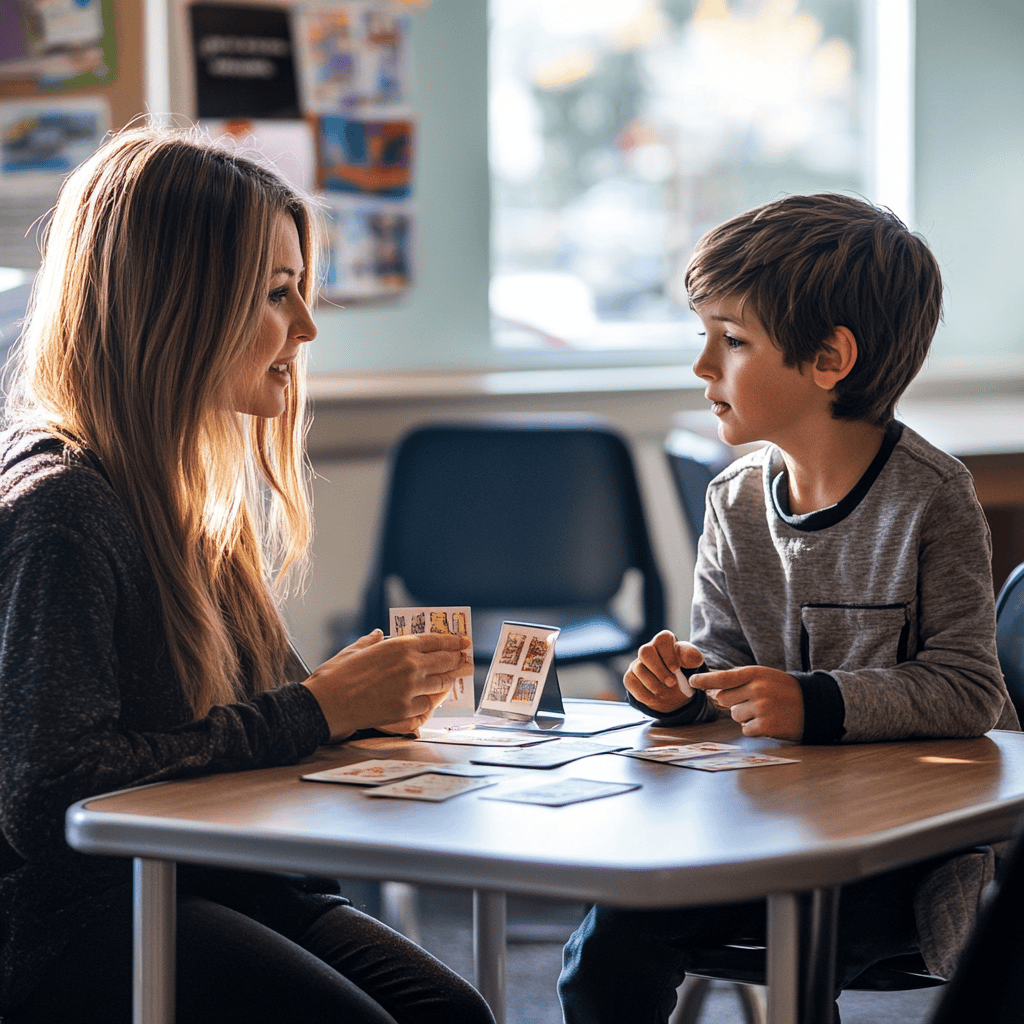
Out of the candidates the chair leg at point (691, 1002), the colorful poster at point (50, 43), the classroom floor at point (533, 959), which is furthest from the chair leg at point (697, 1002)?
the colorful poster at point (50, 43)

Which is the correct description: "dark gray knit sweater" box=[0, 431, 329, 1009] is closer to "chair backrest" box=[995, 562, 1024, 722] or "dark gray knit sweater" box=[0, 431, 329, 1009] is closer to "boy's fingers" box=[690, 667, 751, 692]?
"boy's fingers" box=[690, 667, 751, 692]

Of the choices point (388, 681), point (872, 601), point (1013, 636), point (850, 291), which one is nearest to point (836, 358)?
point (850, 291)

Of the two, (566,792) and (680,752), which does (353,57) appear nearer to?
(680,752)

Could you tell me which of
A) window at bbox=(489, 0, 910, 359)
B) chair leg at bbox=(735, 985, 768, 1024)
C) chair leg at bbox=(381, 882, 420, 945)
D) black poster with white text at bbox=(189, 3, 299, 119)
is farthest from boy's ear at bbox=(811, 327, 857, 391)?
window at bbox=(489, 0, 910, 359)

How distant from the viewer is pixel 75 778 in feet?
3.66

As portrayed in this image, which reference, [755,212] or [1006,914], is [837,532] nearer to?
[755,212]

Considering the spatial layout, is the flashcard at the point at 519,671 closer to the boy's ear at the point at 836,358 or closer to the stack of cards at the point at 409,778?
the stack of cards at the point at 409,778

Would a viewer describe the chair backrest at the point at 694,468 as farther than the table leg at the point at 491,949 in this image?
Yes

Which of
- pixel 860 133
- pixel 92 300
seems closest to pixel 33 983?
pixel 92 300

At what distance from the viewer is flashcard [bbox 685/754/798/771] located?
122 cm

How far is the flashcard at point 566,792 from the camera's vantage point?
1087 mm

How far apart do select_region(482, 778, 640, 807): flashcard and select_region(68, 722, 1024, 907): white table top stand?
0.04 ft

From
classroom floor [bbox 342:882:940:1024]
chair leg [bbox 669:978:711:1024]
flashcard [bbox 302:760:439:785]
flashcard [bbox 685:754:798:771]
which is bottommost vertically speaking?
classroom floor [bbox 342:882:940:1024]

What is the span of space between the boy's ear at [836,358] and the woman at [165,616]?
1.77 ft
